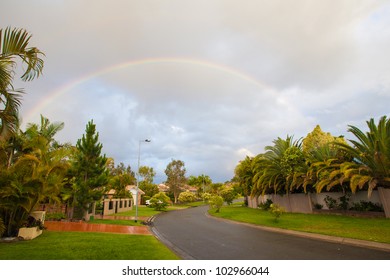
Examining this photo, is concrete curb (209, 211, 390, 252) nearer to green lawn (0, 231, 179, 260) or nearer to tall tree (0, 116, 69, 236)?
green lawn (0, 231, 179, 260)

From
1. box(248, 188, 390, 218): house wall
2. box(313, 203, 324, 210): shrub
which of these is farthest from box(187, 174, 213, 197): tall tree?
box(313, 203, 324, 210): shrub

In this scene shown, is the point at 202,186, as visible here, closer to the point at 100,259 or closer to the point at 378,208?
the point at 378,208

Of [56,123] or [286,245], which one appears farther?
[56,123]

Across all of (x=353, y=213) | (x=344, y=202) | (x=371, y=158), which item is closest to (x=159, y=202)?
(x=344, y=202)

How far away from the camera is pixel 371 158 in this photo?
17.9 metres

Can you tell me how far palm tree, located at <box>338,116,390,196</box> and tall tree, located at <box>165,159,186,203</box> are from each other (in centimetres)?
4801

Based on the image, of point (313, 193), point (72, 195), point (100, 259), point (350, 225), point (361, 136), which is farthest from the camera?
point (313, 193)

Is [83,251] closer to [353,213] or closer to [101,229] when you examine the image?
[101,229]

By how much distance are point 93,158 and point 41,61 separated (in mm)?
16122

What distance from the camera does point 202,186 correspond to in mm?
87000

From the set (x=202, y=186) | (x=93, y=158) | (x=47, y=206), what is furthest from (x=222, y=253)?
(x=202, y=186)

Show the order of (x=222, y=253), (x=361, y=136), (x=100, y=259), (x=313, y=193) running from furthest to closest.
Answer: (x=313, y=193), (x=361, y=136), (x=222, y=253), (x=100, y=259)

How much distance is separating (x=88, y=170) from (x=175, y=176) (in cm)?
4301

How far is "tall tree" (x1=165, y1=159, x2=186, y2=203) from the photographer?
6307 cm
